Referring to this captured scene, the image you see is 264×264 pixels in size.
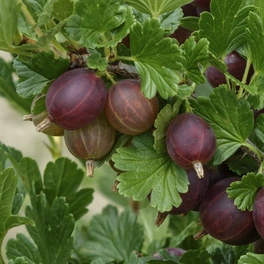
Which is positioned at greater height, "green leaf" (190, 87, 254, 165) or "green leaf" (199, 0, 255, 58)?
"green leaf" (199, 0, 255, 58)

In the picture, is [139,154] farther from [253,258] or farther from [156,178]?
[253,258]

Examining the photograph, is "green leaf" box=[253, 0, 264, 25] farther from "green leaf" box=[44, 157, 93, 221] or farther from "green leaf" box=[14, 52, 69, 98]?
"green leaf" box=[44, 157, 93, 221]

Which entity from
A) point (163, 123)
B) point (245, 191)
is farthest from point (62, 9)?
point (245, 191)

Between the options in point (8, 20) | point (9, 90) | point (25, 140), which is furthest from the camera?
point (25, 140)

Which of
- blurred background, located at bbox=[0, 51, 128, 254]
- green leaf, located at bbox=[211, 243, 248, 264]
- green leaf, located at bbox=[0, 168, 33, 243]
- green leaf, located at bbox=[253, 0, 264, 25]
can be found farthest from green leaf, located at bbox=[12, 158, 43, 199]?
blurred background, located at bbox=[0, 51, 128, 254]

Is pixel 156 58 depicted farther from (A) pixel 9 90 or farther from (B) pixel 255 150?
(A) pixel 9 90

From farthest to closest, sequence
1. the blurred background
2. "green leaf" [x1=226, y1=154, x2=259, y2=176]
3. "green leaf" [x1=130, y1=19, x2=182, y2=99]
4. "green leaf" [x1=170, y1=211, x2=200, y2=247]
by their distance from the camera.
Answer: the blurred background < "green leaf" [x1=170, y1=211, x2=200, y2=247] < "green leaf" [x1=226, y1=154, x2=259, y2=176] < "green leaf" [x1=130, y1=19, x2=182, y2=99]
